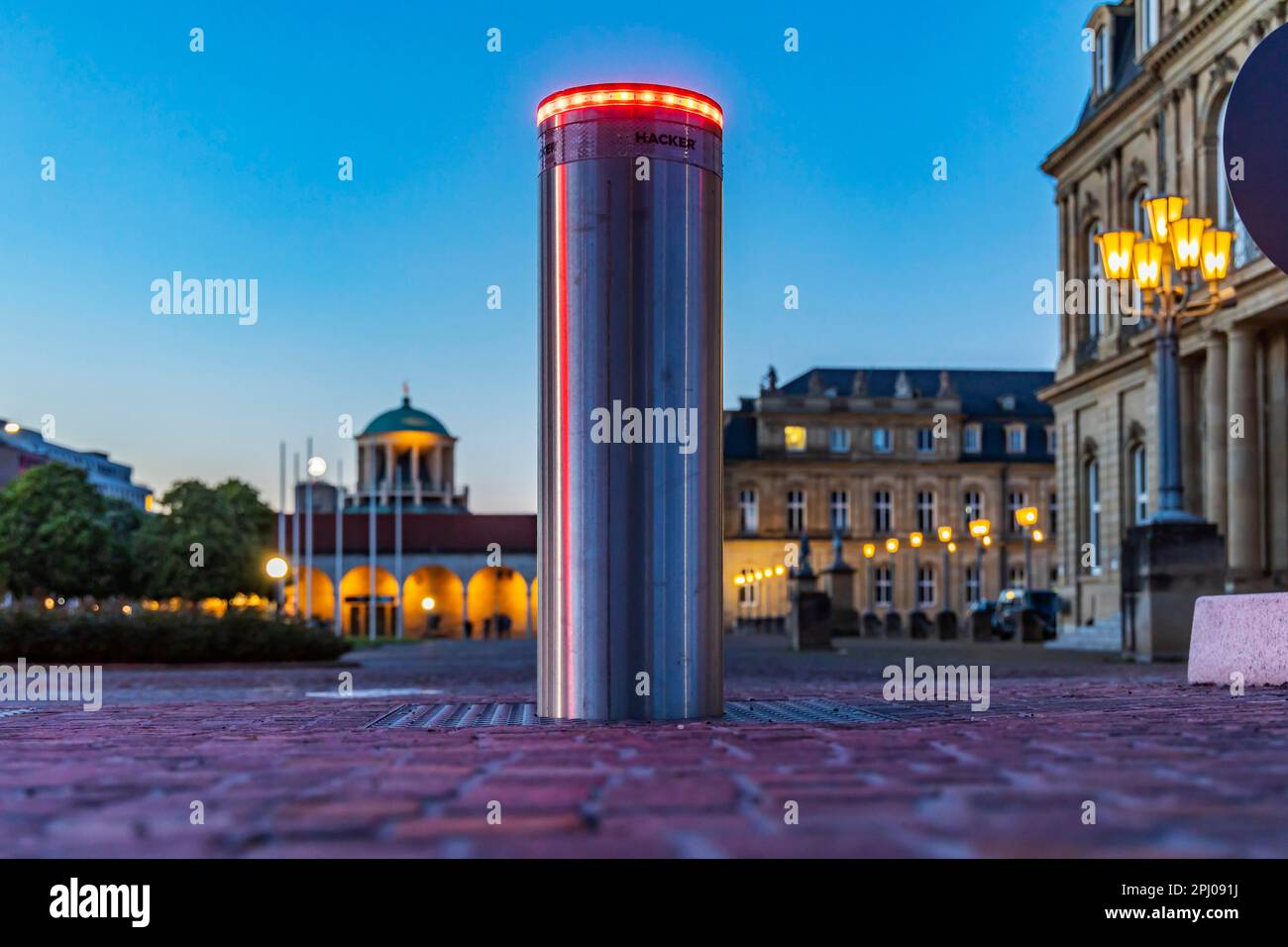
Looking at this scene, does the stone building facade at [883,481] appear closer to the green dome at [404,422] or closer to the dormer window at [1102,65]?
the green dome at [404,422]

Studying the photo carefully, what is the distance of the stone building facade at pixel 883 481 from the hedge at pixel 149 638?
60310 millimetres

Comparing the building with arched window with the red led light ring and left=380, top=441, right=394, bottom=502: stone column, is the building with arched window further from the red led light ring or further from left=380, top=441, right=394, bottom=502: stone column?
the red led light ring

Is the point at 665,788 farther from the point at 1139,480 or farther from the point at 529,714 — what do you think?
the point at 1139,480

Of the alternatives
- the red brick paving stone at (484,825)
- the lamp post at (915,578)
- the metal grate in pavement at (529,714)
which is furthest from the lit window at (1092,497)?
the lamp post at (915,578)

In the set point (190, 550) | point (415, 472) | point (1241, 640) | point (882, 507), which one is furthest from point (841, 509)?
point (1241, 640)

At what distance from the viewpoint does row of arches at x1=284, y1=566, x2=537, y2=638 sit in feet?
286

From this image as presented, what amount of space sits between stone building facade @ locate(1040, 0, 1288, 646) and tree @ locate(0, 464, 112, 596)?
46625mm

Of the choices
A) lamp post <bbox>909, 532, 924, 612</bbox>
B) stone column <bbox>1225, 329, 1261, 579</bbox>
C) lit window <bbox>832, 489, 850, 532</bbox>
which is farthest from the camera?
lit window <bbox>832, 489, 850, 532</bbox>

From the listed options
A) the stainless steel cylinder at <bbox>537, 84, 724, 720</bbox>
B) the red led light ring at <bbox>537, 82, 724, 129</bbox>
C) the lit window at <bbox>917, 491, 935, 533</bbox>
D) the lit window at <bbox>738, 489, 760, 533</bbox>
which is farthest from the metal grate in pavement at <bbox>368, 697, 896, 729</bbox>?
the lit window at <bbox>917, 491, 935, 533</bbox>

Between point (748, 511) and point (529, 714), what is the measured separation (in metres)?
82.9

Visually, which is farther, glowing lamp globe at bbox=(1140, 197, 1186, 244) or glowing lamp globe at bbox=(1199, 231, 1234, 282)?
glowing lamp globe at bbox=(1140, 197, 1186, 244)

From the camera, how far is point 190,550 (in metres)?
72.6

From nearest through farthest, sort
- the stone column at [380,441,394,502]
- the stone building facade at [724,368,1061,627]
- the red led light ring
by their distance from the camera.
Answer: the red led light ring < the stone building facade at [724,368,1061,627] < the stone column at [380,441,394,502]
